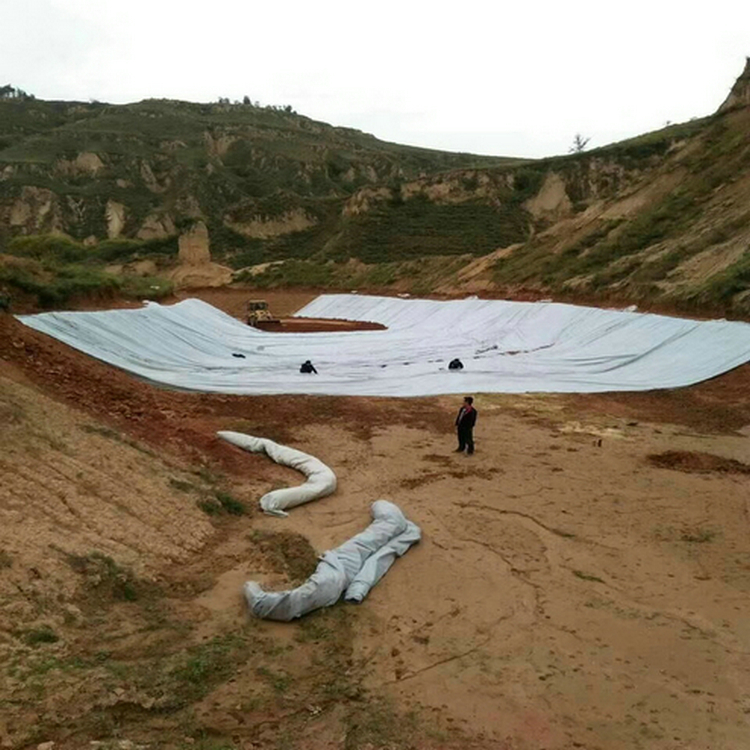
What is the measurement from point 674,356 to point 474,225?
35.9 metres

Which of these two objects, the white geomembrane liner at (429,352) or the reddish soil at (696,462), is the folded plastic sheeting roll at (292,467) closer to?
the white geomembrane liner at (429,352)

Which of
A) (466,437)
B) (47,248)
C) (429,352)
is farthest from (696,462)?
(47,248)

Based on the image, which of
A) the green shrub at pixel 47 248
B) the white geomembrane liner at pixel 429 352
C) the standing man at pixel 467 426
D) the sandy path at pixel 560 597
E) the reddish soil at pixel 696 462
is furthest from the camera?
the green shrub at pixel 47 248

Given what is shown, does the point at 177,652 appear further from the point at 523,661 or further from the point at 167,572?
the point at 523,661

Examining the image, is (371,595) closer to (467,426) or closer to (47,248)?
(467,426)

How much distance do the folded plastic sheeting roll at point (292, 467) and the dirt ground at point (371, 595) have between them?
0.16 metres

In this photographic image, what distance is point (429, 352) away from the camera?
1909cm

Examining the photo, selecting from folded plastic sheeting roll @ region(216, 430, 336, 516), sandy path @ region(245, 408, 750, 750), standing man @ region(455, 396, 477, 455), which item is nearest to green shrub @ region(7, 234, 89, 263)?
folded plastic sheeting roll @ region(216, 430, 336, 516)

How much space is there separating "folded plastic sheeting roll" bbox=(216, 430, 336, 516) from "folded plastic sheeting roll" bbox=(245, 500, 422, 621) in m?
0.87

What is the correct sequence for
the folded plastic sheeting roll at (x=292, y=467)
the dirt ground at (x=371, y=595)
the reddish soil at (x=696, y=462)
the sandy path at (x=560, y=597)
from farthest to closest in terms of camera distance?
the reddish soil at (x=696, y=462) → the folded plastic sheeting roll at (x=292, y=467) → the sandy path at (x=560, y=597) → the dirt ground at (x=371, y=595)

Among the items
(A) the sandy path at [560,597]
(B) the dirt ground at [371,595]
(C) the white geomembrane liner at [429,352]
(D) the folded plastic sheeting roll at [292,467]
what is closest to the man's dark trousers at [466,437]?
(B) the dirt ground at [371,595]

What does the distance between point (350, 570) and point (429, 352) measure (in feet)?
45.2

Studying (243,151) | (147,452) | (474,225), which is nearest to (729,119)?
(474,225)

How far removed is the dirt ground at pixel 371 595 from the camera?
151 inches
